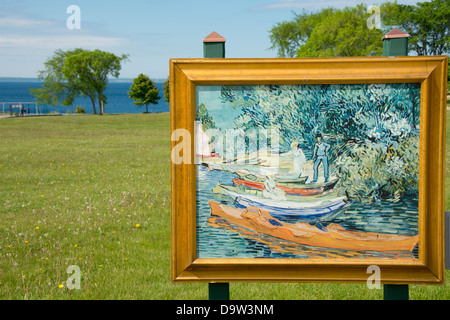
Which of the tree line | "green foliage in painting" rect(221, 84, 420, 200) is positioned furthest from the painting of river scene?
the tree line

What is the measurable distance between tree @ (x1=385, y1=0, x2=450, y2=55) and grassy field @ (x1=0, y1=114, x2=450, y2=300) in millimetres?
54537

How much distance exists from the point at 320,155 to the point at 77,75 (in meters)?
77.0

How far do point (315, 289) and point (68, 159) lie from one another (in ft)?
40.6

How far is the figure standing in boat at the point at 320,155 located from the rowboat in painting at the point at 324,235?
40 centimetres

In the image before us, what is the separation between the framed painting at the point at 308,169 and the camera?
3248mm

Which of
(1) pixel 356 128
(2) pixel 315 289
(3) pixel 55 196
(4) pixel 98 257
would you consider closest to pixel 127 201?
(3) pixel 55 196

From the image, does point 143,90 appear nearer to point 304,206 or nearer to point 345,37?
point 345,37

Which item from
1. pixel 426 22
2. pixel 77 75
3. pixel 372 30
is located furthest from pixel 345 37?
pixel 77 75

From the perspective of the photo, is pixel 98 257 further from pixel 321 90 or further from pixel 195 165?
pixel 321 90

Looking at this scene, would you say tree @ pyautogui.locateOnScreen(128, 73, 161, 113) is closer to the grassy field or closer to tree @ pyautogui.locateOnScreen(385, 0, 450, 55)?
tree @ pyautogui.locateOnScreen(385, 0, 450, 55)

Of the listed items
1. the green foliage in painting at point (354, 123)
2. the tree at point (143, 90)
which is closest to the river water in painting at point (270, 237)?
the green foliage in painting at point (354, 123)

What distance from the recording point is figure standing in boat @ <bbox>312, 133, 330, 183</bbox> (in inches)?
130

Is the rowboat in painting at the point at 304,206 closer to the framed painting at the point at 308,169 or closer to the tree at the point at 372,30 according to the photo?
the framed painting at the point at 308,169

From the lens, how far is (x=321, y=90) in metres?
3.27
